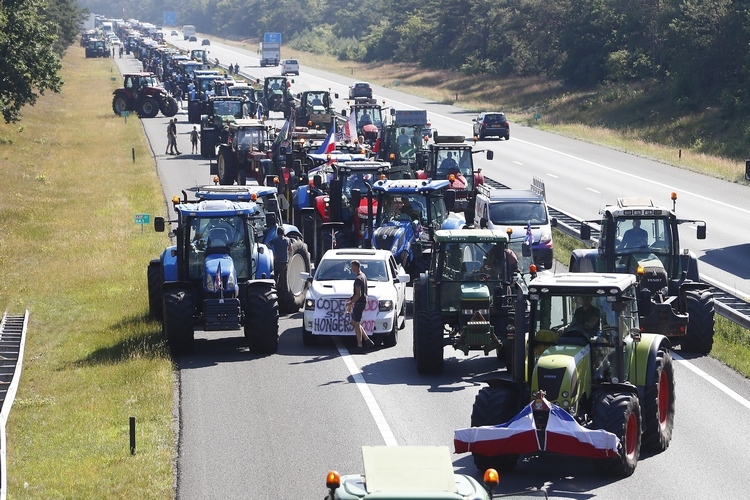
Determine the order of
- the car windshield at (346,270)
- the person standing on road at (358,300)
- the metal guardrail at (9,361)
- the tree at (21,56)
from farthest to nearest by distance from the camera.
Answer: the tree at (21,56) < the car windshield at (346,270) < the person standing on road at (358,300) < the metal guardrail at (9,361)

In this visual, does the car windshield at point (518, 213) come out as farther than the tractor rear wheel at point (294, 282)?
Yes

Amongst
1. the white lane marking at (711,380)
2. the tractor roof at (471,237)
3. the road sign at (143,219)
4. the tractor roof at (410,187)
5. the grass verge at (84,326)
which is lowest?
the grass verge at (84,326)

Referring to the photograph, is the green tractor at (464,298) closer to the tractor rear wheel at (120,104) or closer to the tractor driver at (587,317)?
the tractor driver at (587,317)

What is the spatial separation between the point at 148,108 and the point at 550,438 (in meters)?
68.1

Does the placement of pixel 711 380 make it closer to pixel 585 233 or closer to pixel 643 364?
pixel 643 364

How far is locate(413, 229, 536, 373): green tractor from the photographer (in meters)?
20.3

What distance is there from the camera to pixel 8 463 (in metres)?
16.4

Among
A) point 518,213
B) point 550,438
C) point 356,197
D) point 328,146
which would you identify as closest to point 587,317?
point 550,438

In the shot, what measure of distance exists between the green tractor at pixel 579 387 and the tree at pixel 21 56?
4316 cm

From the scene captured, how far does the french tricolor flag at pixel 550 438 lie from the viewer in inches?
552

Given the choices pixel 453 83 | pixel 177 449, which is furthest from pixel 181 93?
pixel 177 449

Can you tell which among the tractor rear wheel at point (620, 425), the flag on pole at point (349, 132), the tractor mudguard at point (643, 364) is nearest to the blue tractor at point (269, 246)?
the tractor mudguard at point (643, 364)

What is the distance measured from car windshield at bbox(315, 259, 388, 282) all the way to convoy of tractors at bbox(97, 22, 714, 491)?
950mm

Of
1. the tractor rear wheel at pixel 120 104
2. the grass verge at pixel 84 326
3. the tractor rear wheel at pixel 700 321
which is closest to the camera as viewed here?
the grass verge at pixel 84 326
